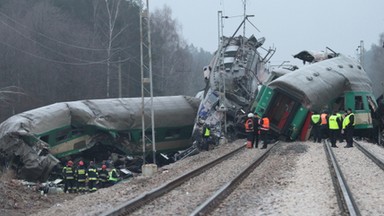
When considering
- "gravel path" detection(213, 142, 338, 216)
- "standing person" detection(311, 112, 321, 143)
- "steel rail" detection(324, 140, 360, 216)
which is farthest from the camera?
"standing person" detection(311, 112, 321, 143)

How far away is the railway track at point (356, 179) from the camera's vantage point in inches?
330

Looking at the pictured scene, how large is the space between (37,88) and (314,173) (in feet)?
126

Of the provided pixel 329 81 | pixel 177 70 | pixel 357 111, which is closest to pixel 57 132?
pixel 329 81

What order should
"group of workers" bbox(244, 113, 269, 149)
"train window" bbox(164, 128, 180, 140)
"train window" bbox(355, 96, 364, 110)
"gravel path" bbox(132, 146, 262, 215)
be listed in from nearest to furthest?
"gravel path" bbox(132, 146, 262, 215), "group of workers" bbox(244, 113, 269, 149), "train window" bbox(355, 96, 364, 110), "train window" bbox(164, 128, 180, 140)

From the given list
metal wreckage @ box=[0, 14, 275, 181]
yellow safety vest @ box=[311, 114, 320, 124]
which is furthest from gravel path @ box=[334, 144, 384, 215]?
metal wreckage @ box=[0, 14, 275, 181]

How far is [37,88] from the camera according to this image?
47.2m

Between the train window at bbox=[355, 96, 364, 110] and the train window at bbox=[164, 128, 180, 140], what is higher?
the train window at bbox=[355, 96, 364, 110]

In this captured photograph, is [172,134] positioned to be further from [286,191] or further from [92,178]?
[286,191]

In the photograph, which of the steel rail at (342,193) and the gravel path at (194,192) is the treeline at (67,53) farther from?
the steel rail at (342,193)

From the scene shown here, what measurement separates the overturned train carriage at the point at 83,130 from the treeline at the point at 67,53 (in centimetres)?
1605

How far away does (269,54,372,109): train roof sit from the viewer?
2159 centimetres

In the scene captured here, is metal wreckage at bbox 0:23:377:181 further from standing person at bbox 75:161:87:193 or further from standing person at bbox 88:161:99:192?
standing person at bbox 88:161:99:192

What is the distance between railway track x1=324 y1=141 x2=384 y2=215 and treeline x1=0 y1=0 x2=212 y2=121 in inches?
1087

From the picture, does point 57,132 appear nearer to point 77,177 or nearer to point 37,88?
point 77,177
